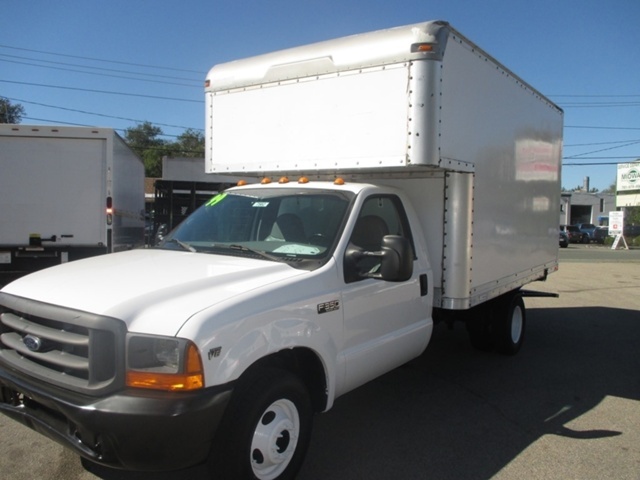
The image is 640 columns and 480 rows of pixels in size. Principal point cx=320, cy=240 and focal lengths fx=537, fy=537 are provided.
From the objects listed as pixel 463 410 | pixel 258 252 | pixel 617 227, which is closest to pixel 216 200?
pixel 258 252

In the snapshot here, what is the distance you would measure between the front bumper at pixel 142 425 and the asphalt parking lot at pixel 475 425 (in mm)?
936

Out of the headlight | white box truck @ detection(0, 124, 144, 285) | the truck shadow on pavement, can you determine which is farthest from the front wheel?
white box truck @ detection(0, 124, 144, 285)

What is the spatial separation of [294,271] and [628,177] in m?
51.7

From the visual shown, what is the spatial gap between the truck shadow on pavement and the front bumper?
36.6 inches

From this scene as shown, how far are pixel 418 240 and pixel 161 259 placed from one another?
2.18 m

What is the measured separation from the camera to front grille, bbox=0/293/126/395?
266cm

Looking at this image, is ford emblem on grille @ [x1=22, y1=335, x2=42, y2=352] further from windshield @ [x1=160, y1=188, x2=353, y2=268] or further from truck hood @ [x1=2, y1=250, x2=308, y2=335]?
windshield @ [x1=160, y1=188, x2=353, y2=268]

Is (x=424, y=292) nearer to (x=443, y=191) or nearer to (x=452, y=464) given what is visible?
(x=443, y=191)

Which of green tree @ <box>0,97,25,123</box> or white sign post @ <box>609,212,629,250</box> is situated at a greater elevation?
green tree @ <box>0,97,25,123</box>

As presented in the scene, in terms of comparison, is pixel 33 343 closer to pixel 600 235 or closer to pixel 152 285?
pixel 152 285

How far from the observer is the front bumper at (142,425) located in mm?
2553

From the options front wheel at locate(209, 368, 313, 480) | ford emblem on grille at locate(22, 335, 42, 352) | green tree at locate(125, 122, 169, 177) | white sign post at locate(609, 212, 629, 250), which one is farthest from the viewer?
green tree at locate(125, 122, 169, 177)

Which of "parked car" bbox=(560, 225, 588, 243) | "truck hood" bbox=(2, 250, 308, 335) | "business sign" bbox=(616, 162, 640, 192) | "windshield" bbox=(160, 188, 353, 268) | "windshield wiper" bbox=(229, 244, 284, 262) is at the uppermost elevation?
"business sign" bbox=(616, 162, 640, 192)

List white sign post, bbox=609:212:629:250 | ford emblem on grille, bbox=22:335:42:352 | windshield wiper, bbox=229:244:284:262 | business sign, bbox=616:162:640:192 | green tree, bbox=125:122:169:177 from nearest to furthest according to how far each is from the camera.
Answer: ford emblem on grille, bbox=22:335:42:352 < windshield wiper, bbox=229:244:284:262 < white sign post, bbox=609:212:629:250 < business sign, bbox=616:162:640:192 < green tree, bbox=125:122:169:177
